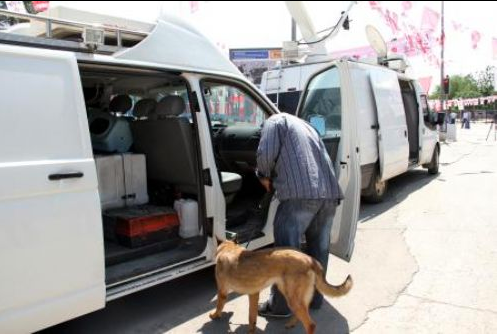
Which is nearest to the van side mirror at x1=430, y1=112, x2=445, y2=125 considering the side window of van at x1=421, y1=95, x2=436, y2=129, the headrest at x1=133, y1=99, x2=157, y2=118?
the side window of van at x1=421, y1=95, x2=436, y2=129

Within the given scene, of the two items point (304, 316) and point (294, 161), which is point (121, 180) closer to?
point (294, 161)

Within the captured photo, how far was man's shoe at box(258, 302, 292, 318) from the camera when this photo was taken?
371cm

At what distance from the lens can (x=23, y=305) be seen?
2805mm

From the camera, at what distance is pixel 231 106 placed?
543 centimetres

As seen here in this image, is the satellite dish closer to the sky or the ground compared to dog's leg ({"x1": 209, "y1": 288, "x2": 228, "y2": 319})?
closer to the sky

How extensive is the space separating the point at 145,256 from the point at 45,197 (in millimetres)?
1349

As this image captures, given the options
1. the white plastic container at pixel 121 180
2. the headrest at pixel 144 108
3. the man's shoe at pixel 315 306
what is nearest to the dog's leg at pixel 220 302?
the man's shoe at pixel 315 306

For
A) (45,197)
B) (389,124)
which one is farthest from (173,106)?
(389,124)

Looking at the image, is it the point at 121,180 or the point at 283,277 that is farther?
the point at 121,180

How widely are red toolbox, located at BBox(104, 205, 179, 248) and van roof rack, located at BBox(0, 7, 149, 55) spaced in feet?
4.84

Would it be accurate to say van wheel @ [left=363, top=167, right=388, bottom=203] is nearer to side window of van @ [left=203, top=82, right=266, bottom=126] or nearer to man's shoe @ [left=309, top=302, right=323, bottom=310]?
side window of van @ [left=203, top=82, right=266, bottom=126]

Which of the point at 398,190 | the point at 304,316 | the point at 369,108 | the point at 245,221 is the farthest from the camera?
the point at 398,190

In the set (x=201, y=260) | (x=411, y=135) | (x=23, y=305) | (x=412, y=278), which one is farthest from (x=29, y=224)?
(x=411, y=135)

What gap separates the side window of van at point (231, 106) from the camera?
484 cm
